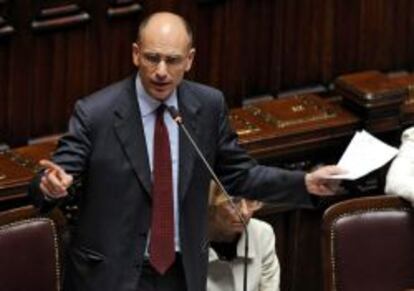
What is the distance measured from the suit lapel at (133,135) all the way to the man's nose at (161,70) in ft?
0.39

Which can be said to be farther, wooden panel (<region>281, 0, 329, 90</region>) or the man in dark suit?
wooden panel (<region>281, 0, 329, 90</region>)

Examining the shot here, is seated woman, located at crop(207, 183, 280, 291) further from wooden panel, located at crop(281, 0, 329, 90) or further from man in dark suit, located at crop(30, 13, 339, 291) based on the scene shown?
wooden panel, located at crop(281, 0, 329, 90)

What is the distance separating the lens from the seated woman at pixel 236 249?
2.63 m

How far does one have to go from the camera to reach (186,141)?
2.30 m

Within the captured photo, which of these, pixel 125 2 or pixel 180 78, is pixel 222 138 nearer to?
pixel 180 78

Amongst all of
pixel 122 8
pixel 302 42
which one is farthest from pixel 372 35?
pixel 122 8

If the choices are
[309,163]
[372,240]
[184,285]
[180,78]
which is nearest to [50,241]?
[184,285]

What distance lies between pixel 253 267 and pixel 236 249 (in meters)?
0.06

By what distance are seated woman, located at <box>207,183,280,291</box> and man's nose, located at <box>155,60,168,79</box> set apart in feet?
1.53

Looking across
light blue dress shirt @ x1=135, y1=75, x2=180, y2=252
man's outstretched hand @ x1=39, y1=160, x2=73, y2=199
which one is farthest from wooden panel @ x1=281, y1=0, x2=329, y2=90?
man's outstretched hand @ x1=39, y1=160, x2=73, y2=199

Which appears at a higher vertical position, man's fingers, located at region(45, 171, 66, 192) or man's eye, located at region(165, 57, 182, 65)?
man's eye, located at region(165, 57, 182, 65)

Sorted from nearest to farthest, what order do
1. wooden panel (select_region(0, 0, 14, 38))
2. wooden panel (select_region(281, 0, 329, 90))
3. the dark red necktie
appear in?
the dark red necktie
wooden panel (select_region(0, 0, 14, 38))
wooden panel (select_region(281, 0, 329, 90))

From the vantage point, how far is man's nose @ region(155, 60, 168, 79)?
2174 millimetres

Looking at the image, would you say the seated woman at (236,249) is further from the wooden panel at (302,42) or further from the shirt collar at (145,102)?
the wooden panel at (302,42)
